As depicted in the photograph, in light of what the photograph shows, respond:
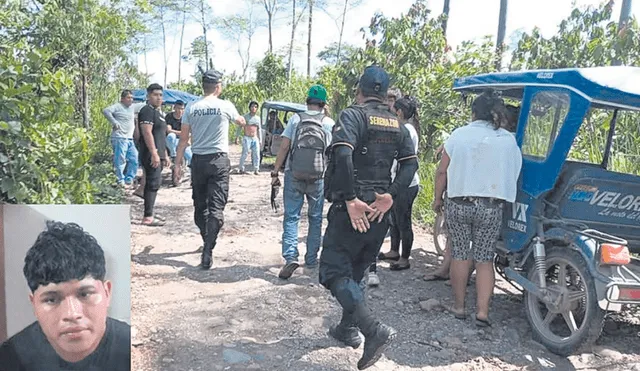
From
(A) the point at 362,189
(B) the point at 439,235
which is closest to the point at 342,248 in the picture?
(A) the point at 362,189

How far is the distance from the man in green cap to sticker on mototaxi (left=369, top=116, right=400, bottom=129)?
147 cm

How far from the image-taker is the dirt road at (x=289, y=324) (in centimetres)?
371

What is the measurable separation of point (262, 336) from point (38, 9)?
4359mm

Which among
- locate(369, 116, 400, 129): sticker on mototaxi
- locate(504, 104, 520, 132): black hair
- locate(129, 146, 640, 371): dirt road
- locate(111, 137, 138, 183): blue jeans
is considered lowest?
locate(129, 146, 640, 371): dirt road

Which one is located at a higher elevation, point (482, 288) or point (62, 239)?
point (62, 239)

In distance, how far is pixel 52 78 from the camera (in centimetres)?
312

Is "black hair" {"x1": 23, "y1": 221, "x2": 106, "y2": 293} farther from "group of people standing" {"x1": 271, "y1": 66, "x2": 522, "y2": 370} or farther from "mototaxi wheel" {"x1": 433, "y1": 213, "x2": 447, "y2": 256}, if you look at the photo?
"mototaxi wheel" {"x1": 433, "y1": 213, "x2": 447, "y2": 256}

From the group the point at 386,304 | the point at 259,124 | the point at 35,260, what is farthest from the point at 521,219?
the point at 259,124

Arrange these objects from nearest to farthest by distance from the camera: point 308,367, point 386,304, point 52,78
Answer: point 52,78, point 308,367, point 386,304

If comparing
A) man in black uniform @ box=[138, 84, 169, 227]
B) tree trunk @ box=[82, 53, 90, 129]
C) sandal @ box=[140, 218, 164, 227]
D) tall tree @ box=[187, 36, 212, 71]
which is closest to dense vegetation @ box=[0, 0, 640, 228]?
tree trunk @ box=[82, 53, 90, 129]

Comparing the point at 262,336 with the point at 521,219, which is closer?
the point at 262,336

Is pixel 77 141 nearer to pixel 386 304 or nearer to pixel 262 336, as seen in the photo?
pixel 262 336

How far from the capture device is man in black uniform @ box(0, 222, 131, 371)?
2.00 meters

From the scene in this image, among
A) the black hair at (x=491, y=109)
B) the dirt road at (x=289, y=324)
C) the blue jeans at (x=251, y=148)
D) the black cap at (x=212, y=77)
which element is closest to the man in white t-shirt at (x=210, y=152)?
the black cap at (x=212, y=77)
